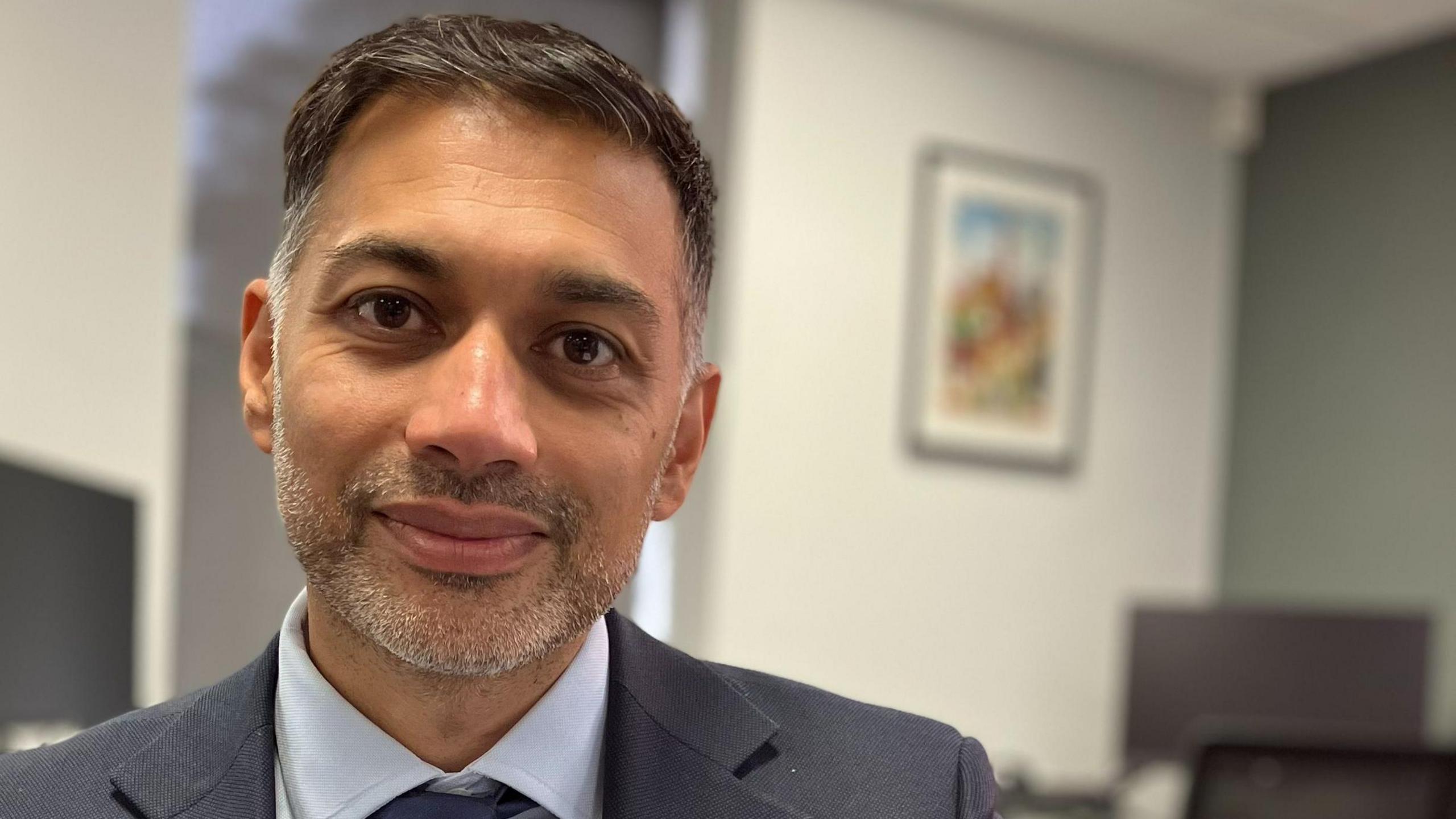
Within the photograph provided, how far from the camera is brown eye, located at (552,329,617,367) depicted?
108cm

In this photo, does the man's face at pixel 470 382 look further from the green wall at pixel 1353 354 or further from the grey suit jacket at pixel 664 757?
the green wall at pixel 1353 354

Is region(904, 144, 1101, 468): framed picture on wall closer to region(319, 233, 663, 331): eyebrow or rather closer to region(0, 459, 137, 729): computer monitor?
region(0, 459, 137, 729): computer monitor

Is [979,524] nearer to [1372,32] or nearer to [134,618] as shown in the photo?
Answer: [1372,32]

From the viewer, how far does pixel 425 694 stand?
107 cm

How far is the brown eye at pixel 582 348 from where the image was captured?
42.7 inches

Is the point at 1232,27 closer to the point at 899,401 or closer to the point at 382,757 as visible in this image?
the point at 899,401

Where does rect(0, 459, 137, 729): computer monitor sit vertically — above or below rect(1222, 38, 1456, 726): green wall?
below

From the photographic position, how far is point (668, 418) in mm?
1151

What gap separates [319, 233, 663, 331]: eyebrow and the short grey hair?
0.06m

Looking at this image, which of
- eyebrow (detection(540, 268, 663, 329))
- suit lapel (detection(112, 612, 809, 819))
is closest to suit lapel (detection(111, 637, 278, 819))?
suit lapel (detection(112, 612, 809, 819))

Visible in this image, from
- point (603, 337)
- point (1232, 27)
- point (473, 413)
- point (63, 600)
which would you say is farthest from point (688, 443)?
point (1232, 27)

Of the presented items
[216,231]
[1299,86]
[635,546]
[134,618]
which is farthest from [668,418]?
[1299,86]

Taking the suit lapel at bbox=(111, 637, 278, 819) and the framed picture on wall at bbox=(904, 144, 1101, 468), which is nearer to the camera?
the suit lapel at bbox=(111, 637, 278, 819)

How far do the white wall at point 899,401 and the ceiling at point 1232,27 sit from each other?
119 millimetres
